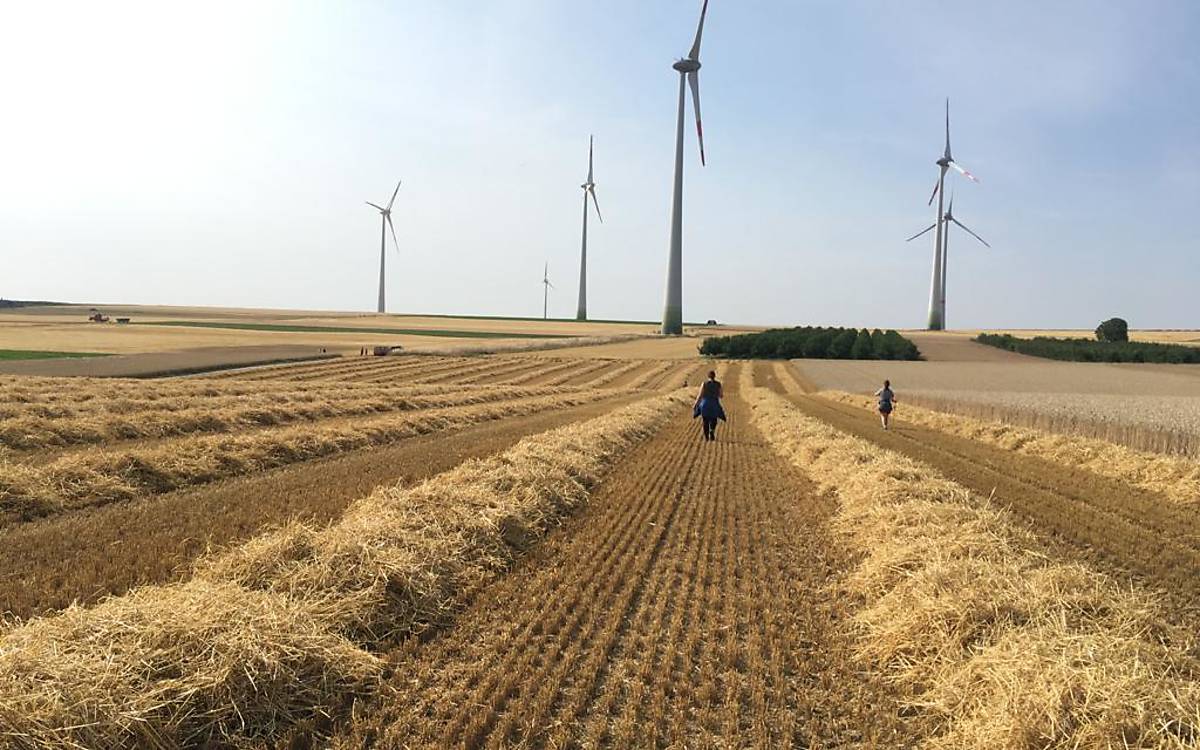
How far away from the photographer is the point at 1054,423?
22.3 m

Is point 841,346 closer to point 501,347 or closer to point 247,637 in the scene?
point 501,347

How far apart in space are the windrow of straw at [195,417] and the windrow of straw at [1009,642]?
634 inches

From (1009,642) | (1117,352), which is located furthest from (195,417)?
(1117,352)

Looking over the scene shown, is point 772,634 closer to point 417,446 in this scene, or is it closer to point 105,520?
point 105,520

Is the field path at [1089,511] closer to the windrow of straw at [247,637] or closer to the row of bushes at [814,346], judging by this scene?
the windrow of straw at [247,637]

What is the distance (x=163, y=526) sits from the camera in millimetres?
9312

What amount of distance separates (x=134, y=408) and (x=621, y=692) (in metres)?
20.2

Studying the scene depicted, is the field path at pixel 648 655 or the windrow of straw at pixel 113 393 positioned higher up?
the windrow of straw at pixel 113 393

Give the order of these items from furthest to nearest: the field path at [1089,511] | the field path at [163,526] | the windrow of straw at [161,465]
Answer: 1. the windrow of straw at [161,465]
2. the field path at [1089,511]
3. the field path at [163,526]

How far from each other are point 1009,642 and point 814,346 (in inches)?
3068

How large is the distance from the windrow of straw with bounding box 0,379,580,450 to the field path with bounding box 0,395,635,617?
5.30 metres

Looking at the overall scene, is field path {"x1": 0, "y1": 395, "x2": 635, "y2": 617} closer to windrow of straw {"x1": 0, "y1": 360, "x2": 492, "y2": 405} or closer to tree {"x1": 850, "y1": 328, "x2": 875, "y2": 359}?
windrow of straw {"x1": 0, "y1": 360, "x2": 492, "y2": 405}

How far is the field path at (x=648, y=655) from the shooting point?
4.68 metres

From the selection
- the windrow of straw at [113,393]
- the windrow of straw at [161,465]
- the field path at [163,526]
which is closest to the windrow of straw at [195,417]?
the windrow of straw at [113,393]
